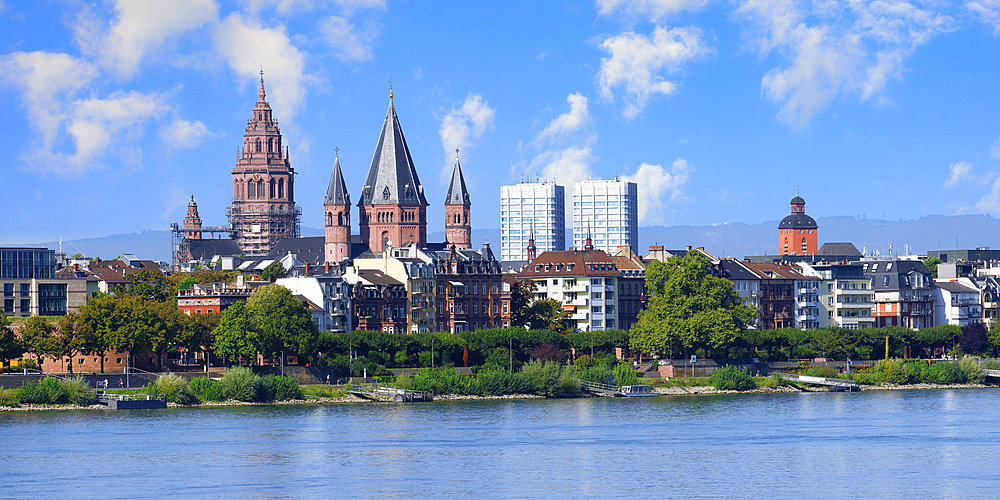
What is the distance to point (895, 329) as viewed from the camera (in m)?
155

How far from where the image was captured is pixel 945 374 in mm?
135500

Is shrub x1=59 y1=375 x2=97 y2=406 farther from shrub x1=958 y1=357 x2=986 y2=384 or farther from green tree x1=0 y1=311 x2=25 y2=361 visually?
shrub x1=958 y1=357 x2=986 y2=384

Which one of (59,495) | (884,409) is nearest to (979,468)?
(884,409)

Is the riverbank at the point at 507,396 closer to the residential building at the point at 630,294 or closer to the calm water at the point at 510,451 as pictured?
the calm water at the point at 510,451

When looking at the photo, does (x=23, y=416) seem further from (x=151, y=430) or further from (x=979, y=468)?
(x=979, y=468)

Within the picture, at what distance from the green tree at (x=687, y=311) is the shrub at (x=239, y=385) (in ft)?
125

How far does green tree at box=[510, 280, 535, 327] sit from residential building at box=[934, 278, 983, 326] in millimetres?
50546

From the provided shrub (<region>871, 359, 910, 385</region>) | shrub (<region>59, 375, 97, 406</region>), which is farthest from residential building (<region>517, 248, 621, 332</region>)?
shrub (<region>59, 375, 97, 406</region>)

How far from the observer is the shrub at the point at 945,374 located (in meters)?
135

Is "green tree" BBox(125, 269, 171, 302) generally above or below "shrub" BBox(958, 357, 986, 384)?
above

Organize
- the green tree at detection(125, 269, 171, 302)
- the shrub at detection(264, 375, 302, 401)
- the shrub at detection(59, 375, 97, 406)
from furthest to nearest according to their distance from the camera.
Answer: the green tree at detection(125, 269, 171, 302) < the shrub at detection(264, 375, 302, 401) < the shrub at detection(59, 375, 97, 406)

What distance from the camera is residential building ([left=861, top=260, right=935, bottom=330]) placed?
175 metres

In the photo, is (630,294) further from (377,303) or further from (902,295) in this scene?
(902,295)

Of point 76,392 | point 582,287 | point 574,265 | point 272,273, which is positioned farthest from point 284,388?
point 272,273
